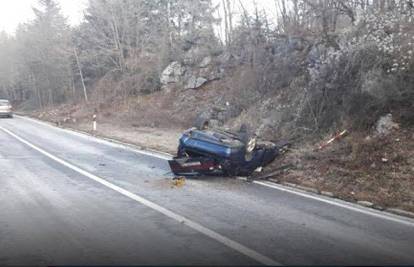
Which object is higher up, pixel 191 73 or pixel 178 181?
pixel 191 73

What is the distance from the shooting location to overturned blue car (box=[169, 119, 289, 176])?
10.6 m

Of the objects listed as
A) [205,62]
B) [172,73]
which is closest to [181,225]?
[205,62]

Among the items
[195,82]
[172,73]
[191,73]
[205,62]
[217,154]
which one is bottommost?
[217,154]

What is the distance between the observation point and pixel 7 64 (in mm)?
69000

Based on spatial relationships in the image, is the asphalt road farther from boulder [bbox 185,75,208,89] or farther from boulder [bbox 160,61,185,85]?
boulder [bbox 160,61,185,85]

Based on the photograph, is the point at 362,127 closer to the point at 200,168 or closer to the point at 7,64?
the point at 200,168

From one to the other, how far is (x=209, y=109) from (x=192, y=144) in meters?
12.4

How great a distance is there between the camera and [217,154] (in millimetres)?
10562

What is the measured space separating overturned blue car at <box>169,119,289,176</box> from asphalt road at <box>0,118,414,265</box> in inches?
12.6

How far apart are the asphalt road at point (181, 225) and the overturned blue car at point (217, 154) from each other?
321 mm

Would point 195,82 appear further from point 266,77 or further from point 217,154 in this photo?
point 217,154

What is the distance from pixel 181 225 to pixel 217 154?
12.5 feet

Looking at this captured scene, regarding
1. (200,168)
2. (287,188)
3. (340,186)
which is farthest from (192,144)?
(340,186)

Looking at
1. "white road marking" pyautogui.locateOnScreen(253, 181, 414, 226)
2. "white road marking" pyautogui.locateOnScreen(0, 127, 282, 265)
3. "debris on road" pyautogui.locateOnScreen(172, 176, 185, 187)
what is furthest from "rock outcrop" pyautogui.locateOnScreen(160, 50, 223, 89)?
"white road marking" pyautogui.locateOnScreen(253, 181, 414, 226)
